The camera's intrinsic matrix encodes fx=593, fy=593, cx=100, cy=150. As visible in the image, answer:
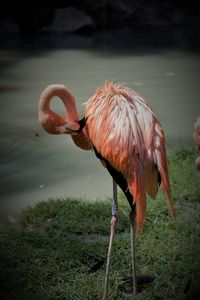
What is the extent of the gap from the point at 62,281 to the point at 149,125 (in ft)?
2.83

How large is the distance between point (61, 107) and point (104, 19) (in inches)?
225

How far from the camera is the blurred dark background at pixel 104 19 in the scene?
10.2 m

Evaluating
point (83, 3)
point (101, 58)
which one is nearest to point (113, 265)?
point (101, 58)

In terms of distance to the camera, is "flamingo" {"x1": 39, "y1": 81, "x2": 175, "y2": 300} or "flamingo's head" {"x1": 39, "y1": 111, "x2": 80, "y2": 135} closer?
"flamingo" {"x1": 39, "y1": 81, "x2": 175, "y2": 300}

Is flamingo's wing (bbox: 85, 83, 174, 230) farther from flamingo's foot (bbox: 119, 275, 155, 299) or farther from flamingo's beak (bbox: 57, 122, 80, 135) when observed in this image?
flamingo's foot (bbox: 119, 275, 155, 299)

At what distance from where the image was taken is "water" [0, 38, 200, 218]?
13.0 feet

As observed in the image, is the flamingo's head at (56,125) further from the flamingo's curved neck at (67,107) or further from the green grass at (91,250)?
the green grass at (91,250)

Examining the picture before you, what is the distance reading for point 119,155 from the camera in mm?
2428

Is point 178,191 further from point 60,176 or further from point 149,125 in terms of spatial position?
point 149,125

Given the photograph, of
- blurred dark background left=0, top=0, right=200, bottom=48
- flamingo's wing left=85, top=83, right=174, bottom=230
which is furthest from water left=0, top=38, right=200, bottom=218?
blurred dark background left=0, top=0, right=200, bottom=48

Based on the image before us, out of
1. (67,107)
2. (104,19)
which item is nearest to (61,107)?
(67,107)

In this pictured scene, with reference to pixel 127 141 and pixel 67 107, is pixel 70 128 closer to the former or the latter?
pixel 67 107

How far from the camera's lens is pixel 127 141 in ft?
8.00

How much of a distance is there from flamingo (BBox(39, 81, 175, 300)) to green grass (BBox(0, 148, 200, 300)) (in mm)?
214
